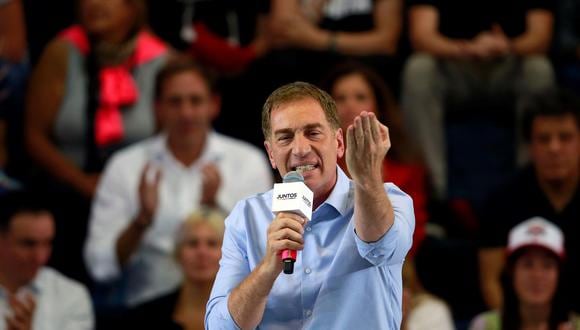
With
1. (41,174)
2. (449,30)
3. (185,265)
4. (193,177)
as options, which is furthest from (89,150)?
(449,30)

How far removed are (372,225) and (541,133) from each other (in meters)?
3.40

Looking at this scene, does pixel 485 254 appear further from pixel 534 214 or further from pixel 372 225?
pixel 372 225

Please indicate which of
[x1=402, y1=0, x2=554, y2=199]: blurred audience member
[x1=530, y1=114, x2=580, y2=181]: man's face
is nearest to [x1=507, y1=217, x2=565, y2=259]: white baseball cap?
[x1=530, y1=114, x2=580, y2=181]: man's face

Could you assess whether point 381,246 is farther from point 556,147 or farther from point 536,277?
point 556,147

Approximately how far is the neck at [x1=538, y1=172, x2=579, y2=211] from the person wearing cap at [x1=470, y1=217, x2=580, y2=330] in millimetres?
362

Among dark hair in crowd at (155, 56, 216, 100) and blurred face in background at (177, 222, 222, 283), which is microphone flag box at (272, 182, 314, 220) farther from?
dark hair in crowd at (155, 56, 216, 100)

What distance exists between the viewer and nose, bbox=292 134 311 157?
3.24 metres

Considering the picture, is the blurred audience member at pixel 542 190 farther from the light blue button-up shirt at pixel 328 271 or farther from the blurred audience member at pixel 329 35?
the light blue button-up shirt at pixel 328 271

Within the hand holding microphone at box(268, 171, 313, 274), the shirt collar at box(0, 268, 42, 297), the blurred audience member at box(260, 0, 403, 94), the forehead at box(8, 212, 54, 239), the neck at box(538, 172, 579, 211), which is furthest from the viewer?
the blurred audience member at box(260, 0, 403, 94)

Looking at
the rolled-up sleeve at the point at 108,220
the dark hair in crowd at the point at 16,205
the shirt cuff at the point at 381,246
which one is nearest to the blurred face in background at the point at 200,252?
the rolled-up sleeve at the point at 108,220

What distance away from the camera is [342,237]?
3.34m

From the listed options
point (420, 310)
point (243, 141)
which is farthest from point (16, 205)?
point (420, 310)

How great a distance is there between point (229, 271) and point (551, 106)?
3326mm

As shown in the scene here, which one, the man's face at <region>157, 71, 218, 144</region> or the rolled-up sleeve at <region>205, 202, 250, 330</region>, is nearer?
the rolled-up sleeve at <region>205, 202, 250, 330</region>
